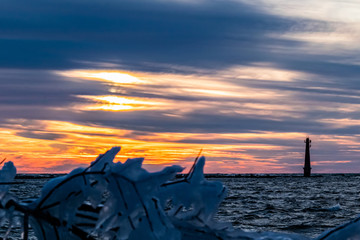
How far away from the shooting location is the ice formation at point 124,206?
2172 millimetres

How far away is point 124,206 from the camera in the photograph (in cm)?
217

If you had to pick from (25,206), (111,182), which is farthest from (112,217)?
(25,206)

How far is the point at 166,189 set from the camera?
7.86 feet

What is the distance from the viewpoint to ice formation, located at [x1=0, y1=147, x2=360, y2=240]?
217 cm

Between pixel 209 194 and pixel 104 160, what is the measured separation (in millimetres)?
534

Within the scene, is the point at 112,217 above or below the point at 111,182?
below

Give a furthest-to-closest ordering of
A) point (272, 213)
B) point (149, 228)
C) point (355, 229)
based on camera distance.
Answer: point (272, 213), point (355, 229), point (149, 228)

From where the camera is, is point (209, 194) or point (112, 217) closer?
point (112, 217)

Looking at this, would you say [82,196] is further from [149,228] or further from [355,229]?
[355,229]

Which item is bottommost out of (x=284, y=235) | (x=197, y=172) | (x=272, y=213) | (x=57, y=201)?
(x=272, y=213)

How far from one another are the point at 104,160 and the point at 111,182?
0.58 ft

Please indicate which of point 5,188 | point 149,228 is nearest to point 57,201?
point 5,188

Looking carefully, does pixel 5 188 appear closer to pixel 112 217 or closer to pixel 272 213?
pixel 112 217

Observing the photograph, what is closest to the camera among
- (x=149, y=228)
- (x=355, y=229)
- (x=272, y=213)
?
(x=149, y=228)
